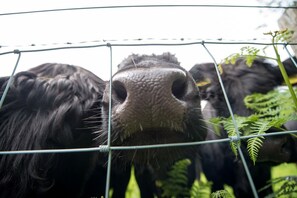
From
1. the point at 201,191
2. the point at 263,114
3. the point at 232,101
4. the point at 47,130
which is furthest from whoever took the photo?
the point at 232,101

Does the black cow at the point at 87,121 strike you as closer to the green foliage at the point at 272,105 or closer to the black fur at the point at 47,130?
the black fur at the point at 47,130

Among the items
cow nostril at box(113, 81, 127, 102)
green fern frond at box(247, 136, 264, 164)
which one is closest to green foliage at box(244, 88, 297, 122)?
green fern frond at box(247, 136, 264, 164)

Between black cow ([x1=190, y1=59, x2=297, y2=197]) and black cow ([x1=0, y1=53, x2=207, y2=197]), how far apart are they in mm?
789

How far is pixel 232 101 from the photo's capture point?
2.38 meters

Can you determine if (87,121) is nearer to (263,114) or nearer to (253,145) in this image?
(253,145)

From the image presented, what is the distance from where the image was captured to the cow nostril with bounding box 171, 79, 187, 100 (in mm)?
1456

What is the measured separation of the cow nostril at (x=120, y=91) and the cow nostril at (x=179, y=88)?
10.8 inches

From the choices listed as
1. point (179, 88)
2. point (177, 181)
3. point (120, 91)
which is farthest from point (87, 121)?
point (177, 181)

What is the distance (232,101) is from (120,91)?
1324 mm

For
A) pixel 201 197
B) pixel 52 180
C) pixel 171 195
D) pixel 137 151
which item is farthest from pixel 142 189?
pixel 137 151

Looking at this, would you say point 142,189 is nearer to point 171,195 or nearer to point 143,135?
point 171,195

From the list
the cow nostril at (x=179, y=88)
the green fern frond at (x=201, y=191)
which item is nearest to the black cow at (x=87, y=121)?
the cow nostril at (x=179, y=88)

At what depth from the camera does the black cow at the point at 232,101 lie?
2.34 metres

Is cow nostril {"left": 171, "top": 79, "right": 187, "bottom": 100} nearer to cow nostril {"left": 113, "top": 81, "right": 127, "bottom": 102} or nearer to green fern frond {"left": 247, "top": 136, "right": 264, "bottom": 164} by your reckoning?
cow nostril {"left": 113, "top": 81, "right": 127, "bottom": 102}
